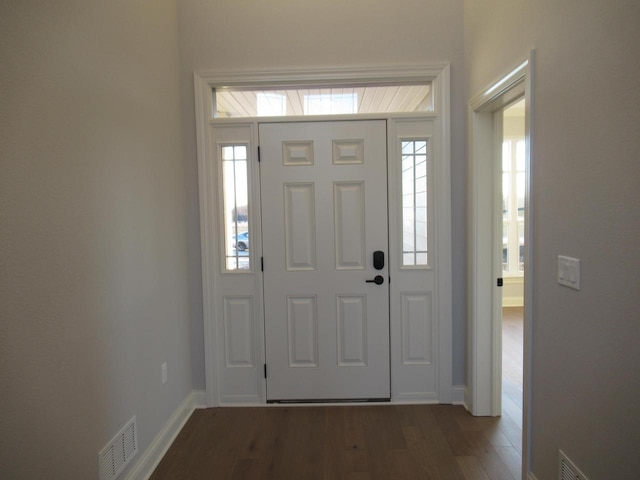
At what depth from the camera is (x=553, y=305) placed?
156 centimetres

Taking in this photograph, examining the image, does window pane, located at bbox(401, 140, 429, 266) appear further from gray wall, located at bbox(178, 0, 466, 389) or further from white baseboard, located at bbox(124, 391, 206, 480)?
white baseboard, located at bbox(124, 391, 206, 480)

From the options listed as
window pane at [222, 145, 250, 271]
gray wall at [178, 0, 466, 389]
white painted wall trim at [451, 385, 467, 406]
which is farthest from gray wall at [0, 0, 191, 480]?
white painted wall trim at [451, 385, 467, 406]

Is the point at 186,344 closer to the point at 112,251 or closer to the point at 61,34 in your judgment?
the point at 112,251

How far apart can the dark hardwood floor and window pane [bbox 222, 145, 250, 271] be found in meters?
1.13

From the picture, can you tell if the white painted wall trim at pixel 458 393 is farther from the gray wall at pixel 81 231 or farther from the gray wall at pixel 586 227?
the gray wall at pixel 81 231

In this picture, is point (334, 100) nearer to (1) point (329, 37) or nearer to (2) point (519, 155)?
(1) point (329, 37)

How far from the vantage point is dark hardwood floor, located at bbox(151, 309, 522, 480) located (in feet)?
6.40

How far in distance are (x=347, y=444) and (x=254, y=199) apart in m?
1.75

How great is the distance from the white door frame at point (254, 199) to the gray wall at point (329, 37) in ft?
0.24

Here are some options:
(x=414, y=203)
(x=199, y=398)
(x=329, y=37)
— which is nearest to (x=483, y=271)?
(x=414, y=203)

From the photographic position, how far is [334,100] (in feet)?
8.55

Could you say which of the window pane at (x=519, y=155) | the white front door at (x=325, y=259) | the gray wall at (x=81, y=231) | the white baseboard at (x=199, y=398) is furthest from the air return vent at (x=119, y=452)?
the window pane at (x=519, y=155)

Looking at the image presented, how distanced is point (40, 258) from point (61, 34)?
0.89 metres

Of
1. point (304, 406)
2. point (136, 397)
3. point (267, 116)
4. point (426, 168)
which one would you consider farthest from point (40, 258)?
point (426, 168)
